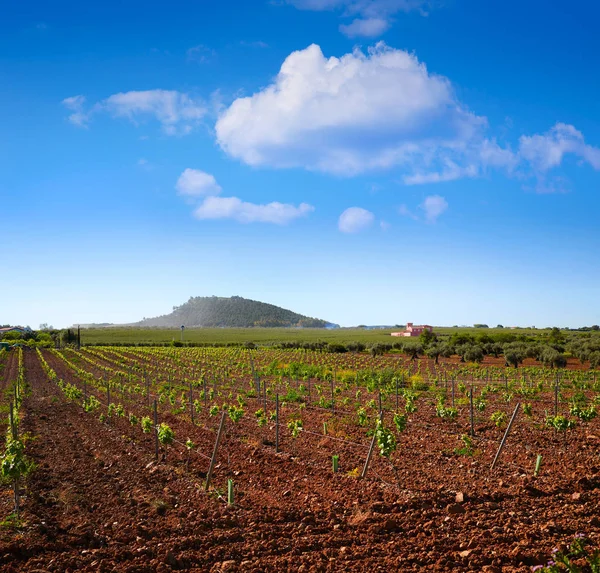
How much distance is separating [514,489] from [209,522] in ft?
16.5

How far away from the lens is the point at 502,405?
61.4ft

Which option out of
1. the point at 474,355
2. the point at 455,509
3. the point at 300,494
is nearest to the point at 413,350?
the point at 474,355

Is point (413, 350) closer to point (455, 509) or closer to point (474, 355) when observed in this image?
point (474, 355)

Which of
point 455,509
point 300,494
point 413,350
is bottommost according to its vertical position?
point 413,350

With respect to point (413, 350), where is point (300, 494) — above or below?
above

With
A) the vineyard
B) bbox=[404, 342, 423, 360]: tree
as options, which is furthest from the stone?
bbox=[404, 342, 423, 360]: tree

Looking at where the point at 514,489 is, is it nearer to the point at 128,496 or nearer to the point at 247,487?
the point at 247,487

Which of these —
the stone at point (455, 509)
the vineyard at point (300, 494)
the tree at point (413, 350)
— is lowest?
the tree at point (413, 350)

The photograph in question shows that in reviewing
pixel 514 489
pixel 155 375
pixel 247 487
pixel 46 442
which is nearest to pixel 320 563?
pixel 247 487

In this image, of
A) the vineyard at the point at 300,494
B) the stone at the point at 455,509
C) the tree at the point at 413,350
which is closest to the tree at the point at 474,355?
the tree at the point at 413,350

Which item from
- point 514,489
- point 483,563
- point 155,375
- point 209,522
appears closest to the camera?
point 483,563

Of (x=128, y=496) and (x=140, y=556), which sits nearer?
(x=140, y=556)

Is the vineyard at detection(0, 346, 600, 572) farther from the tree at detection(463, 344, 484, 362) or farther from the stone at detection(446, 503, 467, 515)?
Answer: the tree at detection(463, 344, 484, 362)

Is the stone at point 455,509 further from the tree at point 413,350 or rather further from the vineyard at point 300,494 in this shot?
the tree at point 413,350
